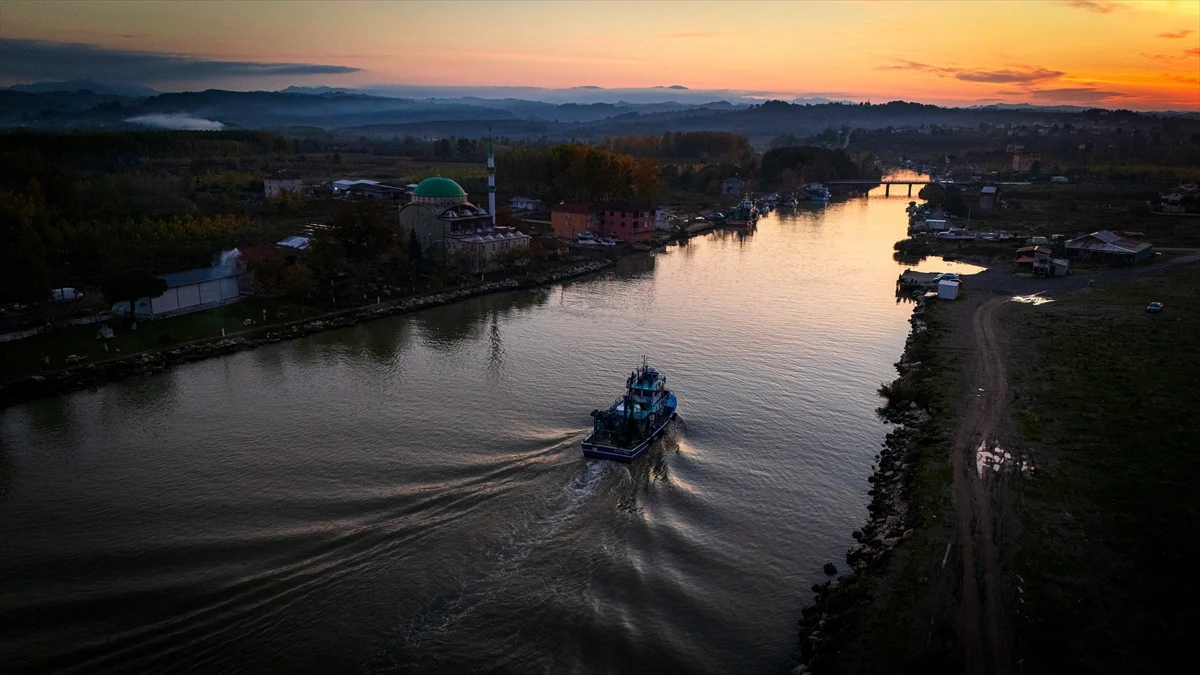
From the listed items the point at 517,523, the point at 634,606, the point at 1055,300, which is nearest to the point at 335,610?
the point at 517,523

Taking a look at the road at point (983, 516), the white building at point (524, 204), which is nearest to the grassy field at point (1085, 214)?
the road at point (983, 516)

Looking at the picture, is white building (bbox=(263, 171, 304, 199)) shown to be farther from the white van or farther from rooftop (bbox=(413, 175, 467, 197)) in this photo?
the white van

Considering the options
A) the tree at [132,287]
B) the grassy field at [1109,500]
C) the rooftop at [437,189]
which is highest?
the rooftop at [437,189]

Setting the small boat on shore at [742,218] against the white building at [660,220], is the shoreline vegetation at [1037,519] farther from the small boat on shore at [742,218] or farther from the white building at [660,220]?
the small boat on shore at [742,218]

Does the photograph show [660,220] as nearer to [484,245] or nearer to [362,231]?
[484,245]

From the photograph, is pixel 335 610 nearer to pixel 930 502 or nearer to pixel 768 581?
pixel 768 581

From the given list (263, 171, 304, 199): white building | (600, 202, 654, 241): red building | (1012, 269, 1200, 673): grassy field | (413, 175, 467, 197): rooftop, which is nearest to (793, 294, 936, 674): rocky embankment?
(1012, 269, 1200, 673): grassy field

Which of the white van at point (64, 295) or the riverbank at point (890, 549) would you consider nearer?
the riverbank at point (890, 549)
